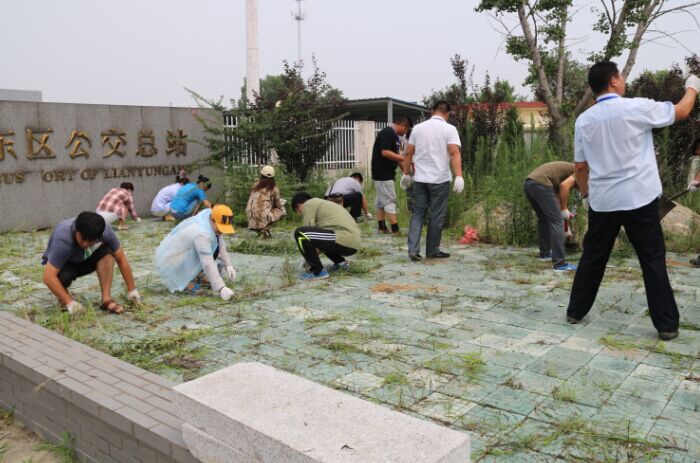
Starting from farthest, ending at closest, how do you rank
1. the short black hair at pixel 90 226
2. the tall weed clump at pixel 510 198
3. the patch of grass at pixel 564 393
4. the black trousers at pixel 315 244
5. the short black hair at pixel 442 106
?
the tall weed clump at pixel 510 198 < the short black hair at pixel 442 106 < the black trousers at pixel 315 244 < the short black hair at pixel 90 226 < the patch of grass at pixel 564 393

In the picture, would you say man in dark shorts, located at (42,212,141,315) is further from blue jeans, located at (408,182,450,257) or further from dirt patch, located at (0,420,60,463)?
blue jeans, located at (408,182,450,257)

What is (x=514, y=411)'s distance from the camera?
10.1ft

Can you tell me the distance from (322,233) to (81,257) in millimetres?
2258

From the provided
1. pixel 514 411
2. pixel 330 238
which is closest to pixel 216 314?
pixel 330 238

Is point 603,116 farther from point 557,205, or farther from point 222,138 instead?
point 222,138

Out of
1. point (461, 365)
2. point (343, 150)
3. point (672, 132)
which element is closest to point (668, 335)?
point (461, 365)

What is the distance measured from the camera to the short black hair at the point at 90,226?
4.55 metres

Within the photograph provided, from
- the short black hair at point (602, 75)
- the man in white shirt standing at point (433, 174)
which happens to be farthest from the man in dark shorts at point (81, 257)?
the short black hair at point (602, 75)

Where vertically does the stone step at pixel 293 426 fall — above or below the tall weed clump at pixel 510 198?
below

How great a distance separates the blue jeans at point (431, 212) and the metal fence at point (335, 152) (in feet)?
18.1

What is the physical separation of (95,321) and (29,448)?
1.30 metres

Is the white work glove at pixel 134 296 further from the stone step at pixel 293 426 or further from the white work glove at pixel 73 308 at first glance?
the stone step at pixel 293 426

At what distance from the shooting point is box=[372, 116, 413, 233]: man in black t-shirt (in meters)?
9.23

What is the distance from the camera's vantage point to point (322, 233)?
626 centimetres
